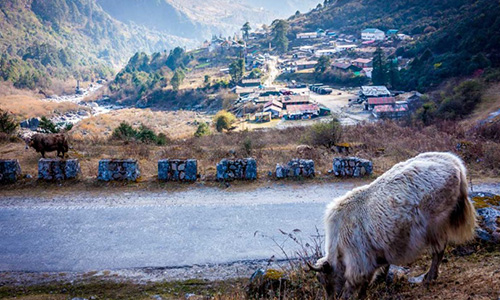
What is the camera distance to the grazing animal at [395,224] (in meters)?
4.66

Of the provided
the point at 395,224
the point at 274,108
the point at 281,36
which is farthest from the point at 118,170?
the point at 281,36

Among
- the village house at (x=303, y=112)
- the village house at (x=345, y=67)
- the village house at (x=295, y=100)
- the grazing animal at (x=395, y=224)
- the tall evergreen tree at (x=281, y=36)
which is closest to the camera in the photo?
the grazing animal at (x=395, y=224)

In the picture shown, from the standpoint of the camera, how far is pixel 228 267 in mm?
6410

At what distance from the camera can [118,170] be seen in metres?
10.5

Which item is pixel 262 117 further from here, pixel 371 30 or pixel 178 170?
Result: pixel 371 30

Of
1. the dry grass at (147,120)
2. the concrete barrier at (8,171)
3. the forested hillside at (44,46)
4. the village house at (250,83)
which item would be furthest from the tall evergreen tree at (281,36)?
the concrete barrier at (8,171)

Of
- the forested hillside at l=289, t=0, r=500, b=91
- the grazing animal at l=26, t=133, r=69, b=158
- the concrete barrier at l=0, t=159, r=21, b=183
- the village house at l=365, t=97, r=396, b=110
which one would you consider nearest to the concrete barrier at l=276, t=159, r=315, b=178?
the concrete barrier at l=0, t=159, r=21, b=183

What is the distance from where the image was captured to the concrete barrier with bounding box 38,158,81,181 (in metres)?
10.6

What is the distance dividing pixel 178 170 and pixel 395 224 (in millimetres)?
7238

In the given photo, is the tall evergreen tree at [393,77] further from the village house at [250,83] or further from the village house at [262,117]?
the village house at [250,83]

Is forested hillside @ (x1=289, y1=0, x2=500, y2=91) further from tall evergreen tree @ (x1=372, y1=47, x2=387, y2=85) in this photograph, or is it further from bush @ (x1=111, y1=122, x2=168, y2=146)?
bush @ (x1=111, y1=122, x2=168, y2=146)

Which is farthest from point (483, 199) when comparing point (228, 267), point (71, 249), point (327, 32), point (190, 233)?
point (327, 32)

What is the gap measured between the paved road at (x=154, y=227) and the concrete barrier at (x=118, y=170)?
3.31 ft

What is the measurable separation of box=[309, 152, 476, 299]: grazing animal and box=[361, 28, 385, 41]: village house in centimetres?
9884
